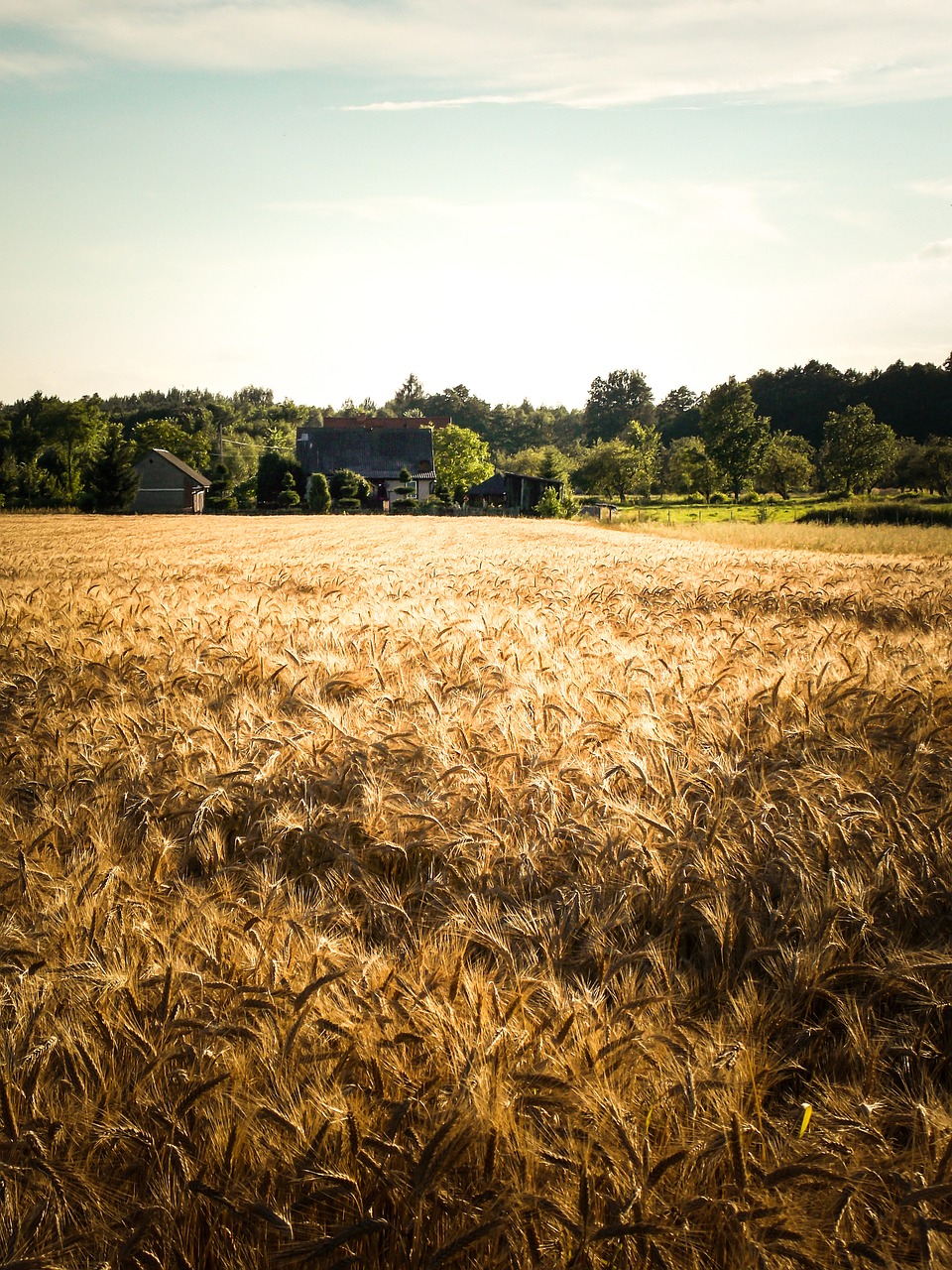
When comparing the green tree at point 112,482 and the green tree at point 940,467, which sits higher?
the green tree at point 940,467

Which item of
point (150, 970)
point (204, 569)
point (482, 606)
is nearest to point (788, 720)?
point (150, 970)

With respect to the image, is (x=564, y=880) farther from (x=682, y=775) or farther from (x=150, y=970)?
(x=150, y=970)

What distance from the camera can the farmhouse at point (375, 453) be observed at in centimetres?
8862

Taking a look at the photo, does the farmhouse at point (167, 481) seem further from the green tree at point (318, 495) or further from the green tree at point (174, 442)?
the green tree at point (174, 442)

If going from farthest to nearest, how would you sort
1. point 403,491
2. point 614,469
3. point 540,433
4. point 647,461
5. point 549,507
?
point 540,433, point 614,469, point 647,461, point 403,491, point 549,507

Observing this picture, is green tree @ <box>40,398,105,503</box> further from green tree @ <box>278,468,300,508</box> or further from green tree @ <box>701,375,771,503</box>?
green tree @ <box>701,375,771,503</box>

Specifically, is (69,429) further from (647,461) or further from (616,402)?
(616,402)

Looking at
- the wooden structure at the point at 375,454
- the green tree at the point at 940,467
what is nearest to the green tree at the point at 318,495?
the wooden structure at the point at 375,454

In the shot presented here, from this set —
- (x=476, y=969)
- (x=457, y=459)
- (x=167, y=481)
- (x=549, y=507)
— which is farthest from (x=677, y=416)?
(x=476, y=969)

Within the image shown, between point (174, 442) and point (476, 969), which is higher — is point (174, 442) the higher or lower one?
the higher one

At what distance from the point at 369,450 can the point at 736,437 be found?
47996 millimetres

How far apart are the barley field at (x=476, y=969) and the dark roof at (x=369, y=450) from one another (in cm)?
8738

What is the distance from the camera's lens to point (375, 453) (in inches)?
3543

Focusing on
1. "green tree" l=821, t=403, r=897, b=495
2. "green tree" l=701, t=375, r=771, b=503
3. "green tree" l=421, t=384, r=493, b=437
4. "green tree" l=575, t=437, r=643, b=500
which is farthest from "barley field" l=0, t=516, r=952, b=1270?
"green tree" l=421, t=384, r=493, b=437
